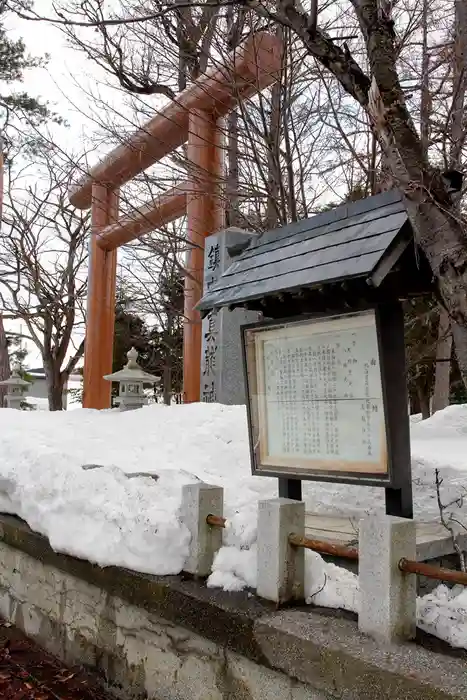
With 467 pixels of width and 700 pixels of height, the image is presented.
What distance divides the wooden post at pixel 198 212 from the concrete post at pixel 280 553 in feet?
18.7

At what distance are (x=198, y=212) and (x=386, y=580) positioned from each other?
7876 mm

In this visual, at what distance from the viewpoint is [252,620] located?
2.60 metres

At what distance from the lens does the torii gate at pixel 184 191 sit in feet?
22.6

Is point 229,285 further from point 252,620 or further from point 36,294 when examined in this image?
point 36,294

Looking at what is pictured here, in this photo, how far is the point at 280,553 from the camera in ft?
8.87

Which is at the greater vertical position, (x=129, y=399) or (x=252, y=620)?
(x=129, y=399)

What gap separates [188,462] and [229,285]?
2.87m

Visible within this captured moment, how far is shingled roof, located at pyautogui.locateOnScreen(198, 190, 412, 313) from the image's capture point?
3010mm

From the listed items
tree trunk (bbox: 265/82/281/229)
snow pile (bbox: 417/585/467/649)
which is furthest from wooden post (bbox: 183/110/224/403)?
snow pile (bbox: 417/585/467/649)

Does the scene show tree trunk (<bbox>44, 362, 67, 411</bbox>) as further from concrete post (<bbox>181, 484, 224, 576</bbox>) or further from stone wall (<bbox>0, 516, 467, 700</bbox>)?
concrete post (<bbox>181, 484, 224, 576</bbox>)

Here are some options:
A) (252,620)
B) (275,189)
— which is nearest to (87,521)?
(252,620)

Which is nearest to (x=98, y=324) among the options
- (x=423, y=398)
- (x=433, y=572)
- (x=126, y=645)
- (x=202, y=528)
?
(x=423, y=398)

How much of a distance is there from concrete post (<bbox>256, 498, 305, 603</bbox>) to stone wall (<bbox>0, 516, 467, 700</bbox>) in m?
0.08

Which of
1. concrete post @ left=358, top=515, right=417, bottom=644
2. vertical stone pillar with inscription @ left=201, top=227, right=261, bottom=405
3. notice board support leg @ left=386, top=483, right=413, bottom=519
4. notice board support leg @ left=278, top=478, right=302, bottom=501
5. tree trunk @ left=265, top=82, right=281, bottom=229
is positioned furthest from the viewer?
vertical stone pillar with inscription @ left=201, top=227, right=261, bottom=405
